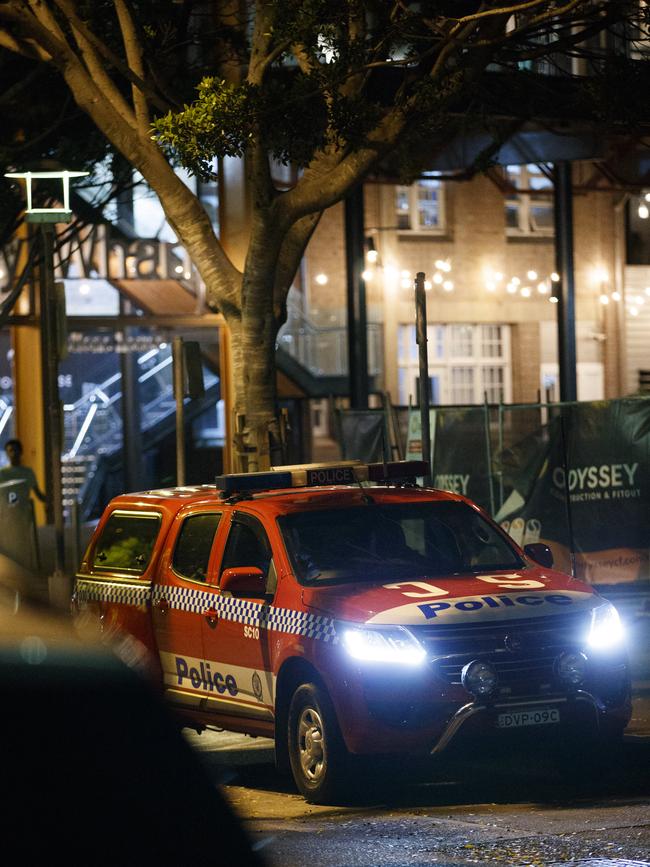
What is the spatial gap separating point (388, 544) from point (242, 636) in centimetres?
99

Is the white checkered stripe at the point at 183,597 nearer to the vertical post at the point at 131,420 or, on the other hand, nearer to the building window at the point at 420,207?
the vertical post at the point at 131,420

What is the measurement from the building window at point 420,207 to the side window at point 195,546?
2593cm

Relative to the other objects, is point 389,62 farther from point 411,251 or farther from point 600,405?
point 411,251

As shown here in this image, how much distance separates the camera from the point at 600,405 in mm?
16828

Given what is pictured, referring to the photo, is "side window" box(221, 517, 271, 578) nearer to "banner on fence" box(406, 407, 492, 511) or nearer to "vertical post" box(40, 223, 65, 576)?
"vertical post" box(40, 223, 65, 576)

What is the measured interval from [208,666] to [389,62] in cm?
541

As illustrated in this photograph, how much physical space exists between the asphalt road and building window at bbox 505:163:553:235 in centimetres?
2773

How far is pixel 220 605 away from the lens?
378 inches

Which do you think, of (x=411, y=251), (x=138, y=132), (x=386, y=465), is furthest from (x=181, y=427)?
(x=411, y=251)

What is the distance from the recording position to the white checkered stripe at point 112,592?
1052 cm

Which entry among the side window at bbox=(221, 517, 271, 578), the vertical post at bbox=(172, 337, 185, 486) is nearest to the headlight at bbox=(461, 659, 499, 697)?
the side window at bbox=(221, 517, 271, 578)

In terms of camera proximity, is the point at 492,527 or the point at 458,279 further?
the point at 458,279

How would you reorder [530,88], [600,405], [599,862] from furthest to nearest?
[530,88] → [600,405] → [599,862]

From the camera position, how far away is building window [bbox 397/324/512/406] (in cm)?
3641
